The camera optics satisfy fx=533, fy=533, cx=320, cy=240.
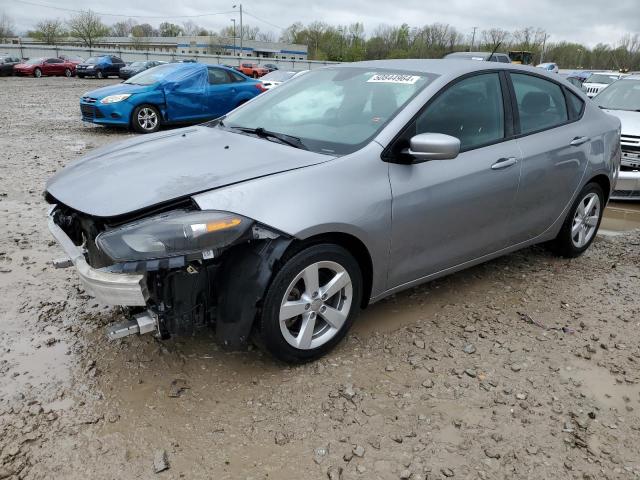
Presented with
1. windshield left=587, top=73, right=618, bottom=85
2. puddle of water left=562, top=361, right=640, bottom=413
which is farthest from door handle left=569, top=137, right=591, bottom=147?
windshield left=587, top=73, right=618, bottom=85

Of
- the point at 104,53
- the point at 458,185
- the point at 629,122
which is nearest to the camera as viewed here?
the point at 458,185

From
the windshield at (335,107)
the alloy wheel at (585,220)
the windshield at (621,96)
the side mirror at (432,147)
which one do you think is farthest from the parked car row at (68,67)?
the side mirror at (432,147)

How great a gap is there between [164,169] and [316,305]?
1.11 meters

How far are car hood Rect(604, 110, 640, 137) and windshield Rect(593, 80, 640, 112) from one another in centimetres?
31

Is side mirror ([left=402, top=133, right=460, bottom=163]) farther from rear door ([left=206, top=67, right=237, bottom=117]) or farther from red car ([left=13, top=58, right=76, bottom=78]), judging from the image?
red car ([left=13, top=58, right=76, bottom=78])

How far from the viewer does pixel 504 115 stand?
12.3ft

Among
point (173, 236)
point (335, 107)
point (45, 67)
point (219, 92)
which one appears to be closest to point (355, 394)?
point (173, 236)

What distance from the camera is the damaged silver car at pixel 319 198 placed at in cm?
255

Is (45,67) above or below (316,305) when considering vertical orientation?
above

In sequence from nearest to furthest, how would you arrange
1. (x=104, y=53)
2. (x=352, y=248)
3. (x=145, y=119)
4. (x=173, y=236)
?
(x=173, y=236) → (x=352, y=248) → (x=145, y=119) → (x=104, y=53)

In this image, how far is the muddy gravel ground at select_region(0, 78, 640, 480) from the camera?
2344mm

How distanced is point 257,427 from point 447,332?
4.83ft

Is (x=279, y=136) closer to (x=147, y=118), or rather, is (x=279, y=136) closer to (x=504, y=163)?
(x=504, y=163)

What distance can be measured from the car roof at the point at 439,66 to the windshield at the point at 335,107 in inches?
3.9
